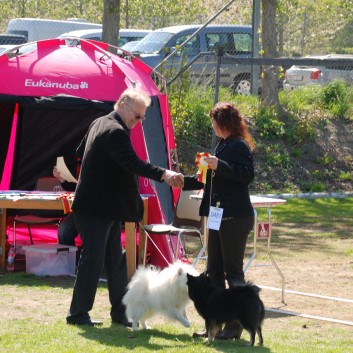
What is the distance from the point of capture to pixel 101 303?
722 centimetres

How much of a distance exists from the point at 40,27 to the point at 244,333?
58.8ft

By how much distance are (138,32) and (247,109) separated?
752cm

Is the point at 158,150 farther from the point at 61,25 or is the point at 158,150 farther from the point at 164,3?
the point at 164,3

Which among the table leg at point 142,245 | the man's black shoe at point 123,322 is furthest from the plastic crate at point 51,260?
the man's black shoe at point 123,322

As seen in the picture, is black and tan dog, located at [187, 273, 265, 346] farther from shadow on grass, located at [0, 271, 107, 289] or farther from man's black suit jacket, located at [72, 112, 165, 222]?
shadow on grass, located at [0, 271, 107, 289]

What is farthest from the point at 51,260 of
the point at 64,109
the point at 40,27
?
the point at 40,27

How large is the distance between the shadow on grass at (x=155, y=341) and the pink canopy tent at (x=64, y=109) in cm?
239

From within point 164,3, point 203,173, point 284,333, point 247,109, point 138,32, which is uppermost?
point 164,3

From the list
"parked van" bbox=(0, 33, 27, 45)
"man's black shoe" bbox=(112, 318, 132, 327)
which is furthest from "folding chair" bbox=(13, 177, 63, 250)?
"parked van" bbox=(0, 33, 27, 45)

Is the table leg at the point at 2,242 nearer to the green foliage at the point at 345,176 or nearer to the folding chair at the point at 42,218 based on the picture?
the folding chair at the point at 42,218

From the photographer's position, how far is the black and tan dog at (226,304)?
5.63 m

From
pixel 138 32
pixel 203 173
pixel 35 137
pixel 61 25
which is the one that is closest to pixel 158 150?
pixel 35 137

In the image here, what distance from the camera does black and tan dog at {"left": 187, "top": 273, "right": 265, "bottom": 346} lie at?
18.5 feet

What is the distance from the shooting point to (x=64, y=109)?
8.70 meters
